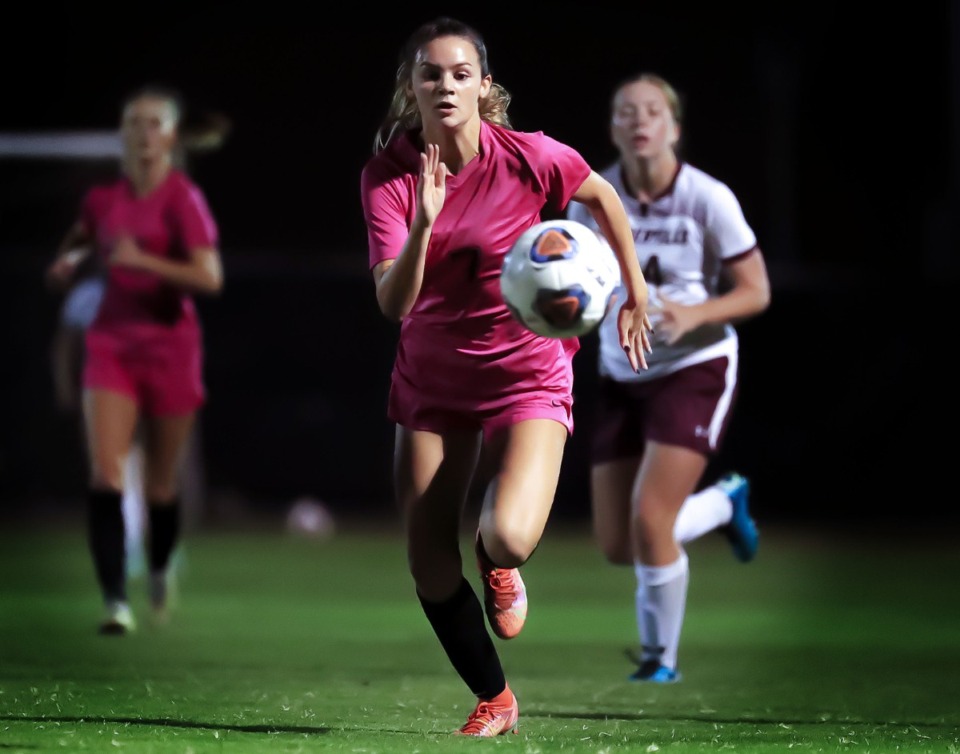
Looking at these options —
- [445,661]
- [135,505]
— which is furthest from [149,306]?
[135,505]

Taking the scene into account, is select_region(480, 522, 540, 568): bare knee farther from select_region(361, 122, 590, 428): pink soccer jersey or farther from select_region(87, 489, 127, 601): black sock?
select_region(87, 489, 127, 601): black sock

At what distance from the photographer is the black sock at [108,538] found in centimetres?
794

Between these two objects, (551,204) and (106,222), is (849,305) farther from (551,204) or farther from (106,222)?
(551,204)

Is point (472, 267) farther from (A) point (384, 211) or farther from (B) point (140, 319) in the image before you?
(B) point (140, 319)

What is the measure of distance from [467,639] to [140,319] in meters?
3.49

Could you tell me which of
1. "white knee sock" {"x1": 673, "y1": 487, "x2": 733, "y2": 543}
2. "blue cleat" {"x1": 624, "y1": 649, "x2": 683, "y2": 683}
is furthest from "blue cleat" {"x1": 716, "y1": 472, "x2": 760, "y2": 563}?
"blue cleat" {"x1": 624, "y1": 649, "x2": 683, "y2": 683}

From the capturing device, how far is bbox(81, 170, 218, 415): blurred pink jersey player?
8008 millimetres

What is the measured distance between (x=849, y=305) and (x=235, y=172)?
6736 millimetres

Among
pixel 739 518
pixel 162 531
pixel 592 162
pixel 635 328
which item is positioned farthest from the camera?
pixel 592 162

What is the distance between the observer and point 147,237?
8125 millimetres

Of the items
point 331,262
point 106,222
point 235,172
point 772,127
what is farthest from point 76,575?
point 772,127

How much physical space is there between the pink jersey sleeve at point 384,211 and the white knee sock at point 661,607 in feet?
6.77

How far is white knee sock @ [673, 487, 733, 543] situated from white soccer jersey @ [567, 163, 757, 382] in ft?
1.92

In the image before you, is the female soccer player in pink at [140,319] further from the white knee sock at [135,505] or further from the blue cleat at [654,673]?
the white knee sock at [135,505]
